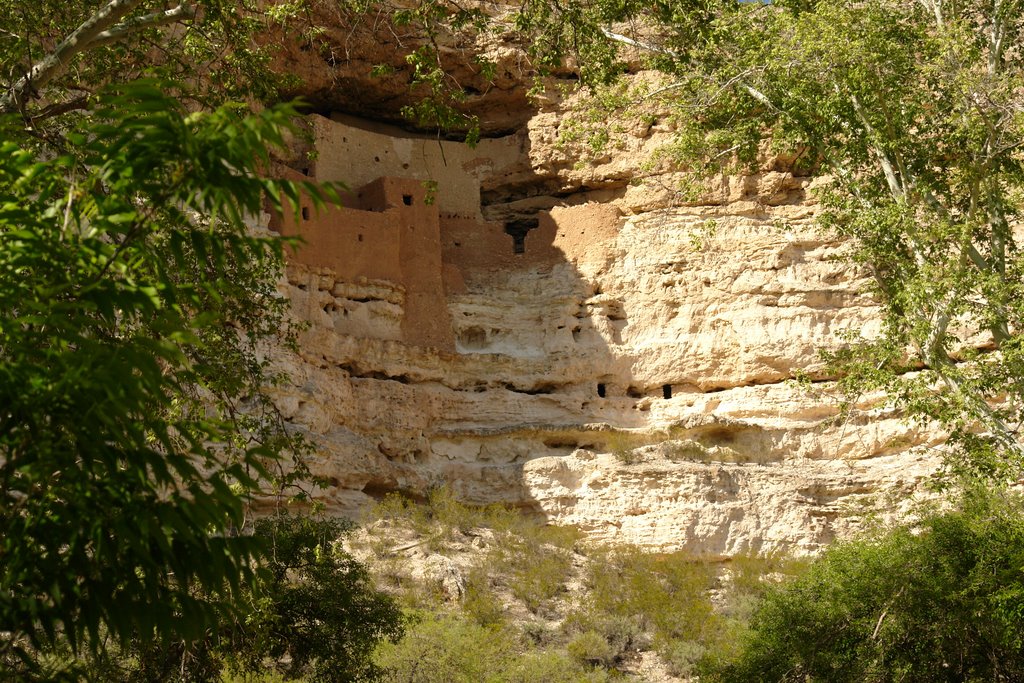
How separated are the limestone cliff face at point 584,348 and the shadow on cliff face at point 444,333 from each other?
0.04 meters

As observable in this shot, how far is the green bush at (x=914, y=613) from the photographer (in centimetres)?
1135

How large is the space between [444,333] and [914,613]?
1196 cm

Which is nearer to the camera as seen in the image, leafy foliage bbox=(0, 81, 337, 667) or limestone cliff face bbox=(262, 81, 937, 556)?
leafy foliage bbox=(0, 81, 337, 667)

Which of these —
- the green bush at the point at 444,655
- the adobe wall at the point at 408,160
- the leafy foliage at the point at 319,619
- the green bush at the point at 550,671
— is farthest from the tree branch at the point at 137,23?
the adobe wall at the point at 408,160

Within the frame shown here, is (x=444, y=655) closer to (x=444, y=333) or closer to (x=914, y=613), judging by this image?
(x=914, y=613)

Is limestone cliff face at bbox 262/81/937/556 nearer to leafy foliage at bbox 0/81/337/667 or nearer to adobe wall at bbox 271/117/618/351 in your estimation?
adobe wall at bbox 271/117/618/351

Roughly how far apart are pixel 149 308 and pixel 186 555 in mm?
861

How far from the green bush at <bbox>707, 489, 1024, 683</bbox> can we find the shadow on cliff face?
26.2ft

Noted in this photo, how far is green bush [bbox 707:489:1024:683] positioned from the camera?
11.4 m

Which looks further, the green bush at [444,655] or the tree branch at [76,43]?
the green bush at [444,655]

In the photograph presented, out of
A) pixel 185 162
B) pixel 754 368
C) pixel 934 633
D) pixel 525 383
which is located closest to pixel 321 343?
pixel 525 383

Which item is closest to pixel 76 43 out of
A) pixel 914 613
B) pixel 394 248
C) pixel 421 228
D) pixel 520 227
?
pixel 914 613

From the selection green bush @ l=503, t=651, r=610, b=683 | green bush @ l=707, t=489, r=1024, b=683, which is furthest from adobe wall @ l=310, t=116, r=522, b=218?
green bush @ l=707, t=489, r=1024, b=683

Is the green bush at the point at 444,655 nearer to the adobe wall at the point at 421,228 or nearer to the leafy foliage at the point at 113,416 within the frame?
the adobe wall at the point at 421,228
